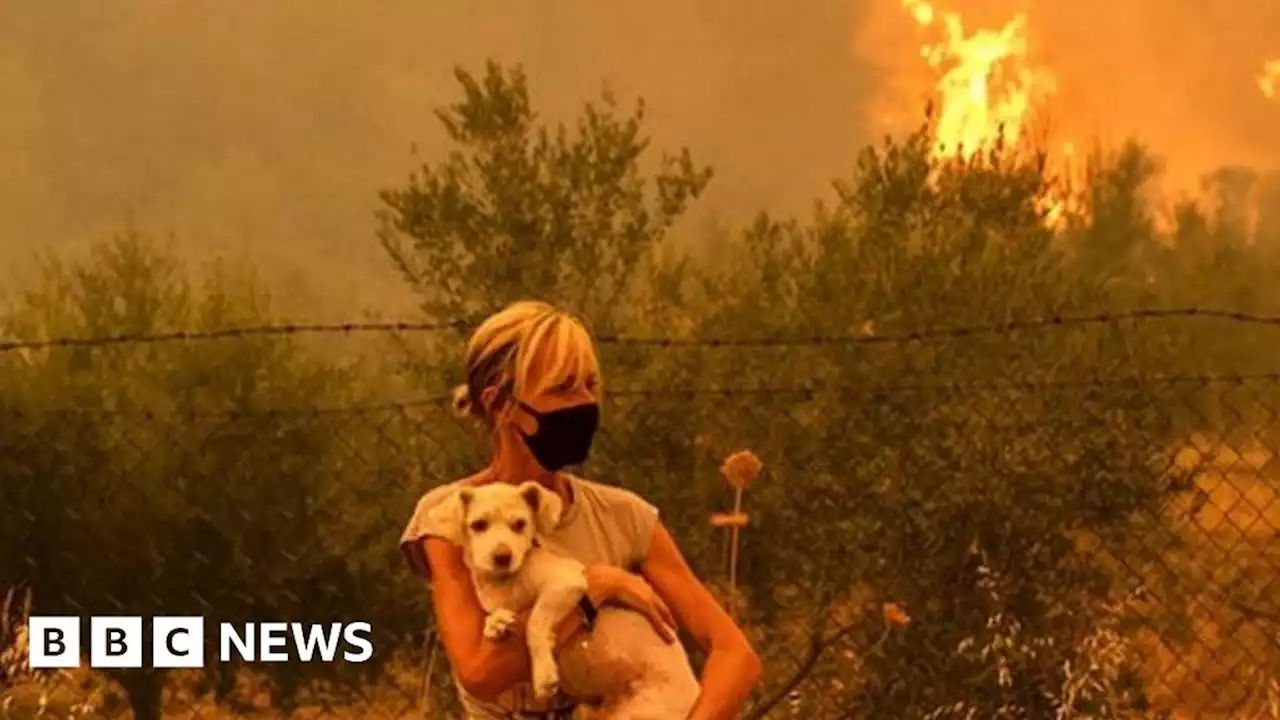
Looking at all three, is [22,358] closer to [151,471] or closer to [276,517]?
[151,471]

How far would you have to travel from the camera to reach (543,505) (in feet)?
5.16

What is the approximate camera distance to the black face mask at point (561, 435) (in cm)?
159

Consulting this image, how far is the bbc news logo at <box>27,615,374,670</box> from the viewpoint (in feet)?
13.1

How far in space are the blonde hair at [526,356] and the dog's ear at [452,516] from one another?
95 millimetres

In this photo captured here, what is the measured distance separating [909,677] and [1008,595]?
0.31 m

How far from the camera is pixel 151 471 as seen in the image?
13.2 ft

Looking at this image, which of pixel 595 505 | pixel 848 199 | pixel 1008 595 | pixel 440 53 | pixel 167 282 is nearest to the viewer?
pixel 595 505

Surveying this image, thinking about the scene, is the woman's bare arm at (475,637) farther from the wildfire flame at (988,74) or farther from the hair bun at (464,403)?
the wildfire flame at (988,74)

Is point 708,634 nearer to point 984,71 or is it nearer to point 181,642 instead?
point 181,642

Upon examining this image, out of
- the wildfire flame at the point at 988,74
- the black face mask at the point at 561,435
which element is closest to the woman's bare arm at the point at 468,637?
the black face mask at the point at 561,435

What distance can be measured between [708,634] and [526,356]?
13.4 inches

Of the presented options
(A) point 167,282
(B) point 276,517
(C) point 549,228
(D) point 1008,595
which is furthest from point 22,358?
(D) point 1008,595

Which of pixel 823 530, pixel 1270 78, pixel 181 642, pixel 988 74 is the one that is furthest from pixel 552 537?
pixel 1270 78

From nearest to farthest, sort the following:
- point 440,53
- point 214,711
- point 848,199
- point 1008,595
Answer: point 1008,595, point 214,711, point 848,199, point 440,53
